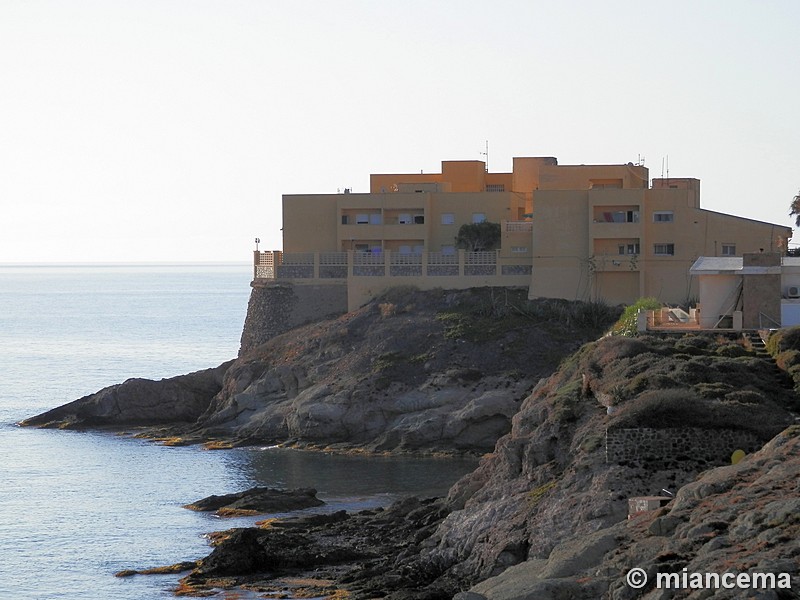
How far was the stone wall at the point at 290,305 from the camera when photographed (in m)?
73.9

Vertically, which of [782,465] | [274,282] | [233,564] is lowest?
[233,564]

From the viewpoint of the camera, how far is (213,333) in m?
151

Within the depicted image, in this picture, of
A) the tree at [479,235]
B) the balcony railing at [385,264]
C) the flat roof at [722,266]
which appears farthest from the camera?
the tree at [479,235]

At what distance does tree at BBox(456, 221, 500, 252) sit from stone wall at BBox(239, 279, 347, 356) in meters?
6.02

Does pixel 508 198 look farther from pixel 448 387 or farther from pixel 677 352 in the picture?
pixel 677 352

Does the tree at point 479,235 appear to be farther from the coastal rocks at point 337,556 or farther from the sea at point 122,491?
the coastal rocks at point 337,556

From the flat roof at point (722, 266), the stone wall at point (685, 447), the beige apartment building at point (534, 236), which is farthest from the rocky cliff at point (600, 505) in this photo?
the beige apartment building at point (534, 236)

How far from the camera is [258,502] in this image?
49188mm

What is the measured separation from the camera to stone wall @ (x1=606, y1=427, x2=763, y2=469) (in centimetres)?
3553

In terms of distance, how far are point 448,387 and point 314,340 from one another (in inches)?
370

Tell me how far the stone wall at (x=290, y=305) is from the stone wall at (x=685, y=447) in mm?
38332

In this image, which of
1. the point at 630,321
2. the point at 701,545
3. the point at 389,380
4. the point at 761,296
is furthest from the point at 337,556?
the point at 389,380

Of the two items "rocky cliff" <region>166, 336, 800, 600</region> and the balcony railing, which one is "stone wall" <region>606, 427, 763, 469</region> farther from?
the balcony railing

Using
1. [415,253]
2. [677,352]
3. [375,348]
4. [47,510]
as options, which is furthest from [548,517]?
[415,253]
